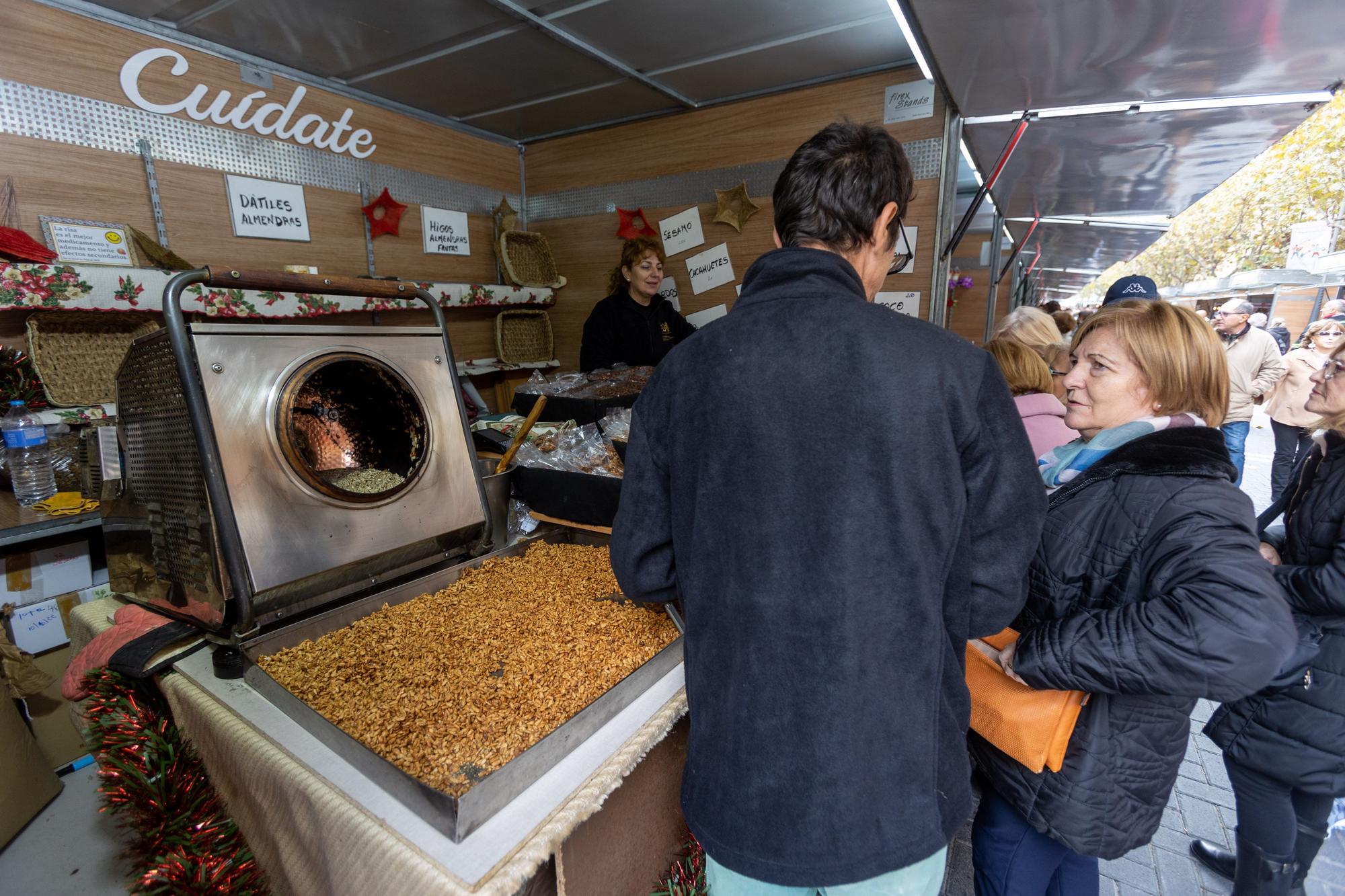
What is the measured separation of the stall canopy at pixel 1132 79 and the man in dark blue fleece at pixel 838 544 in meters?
1.27

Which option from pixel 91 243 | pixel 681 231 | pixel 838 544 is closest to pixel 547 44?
pixel 681 231

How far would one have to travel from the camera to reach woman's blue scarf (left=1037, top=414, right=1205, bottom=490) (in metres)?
1.19

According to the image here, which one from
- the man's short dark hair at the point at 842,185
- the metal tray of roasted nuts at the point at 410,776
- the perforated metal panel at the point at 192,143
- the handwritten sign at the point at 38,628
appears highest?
the perforated metal panel at the point at 192,143

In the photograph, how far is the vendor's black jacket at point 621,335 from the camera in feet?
10.8

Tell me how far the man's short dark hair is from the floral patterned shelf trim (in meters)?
1.12

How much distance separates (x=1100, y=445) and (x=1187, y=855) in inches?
67.9

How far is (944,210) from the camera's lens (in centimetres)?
276

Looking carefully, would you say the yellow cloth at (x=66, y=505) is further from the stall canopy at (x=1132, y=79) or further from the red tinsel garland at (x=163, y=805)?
the stall canopy at (x=1132, y=79)

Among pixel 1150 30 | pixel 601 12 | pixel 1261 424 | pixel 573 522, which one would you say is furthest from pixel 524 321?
pixel 1261 424

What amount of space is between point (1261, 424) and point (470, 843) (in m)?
13.1

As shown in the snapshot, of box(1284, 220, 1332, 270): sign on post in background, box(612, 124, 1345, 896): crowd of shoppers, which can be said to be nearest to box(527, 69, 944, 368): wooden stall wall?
box(612, 124, 1345, 896): crowd of shoppers

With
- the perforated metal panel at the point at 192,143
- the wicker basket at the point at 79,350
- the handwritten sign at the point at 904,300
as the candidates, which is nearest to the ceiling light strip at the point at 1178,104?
the handwritten sign at the point at 904,300

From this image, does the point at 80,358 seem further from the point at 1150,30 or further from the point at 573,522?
the point at 1150,30

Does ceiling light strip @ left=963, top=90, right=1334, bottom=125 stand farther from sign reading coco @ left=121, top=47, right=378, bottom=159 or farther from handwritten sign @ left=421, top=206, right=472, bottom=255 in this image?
sign reading coco @ left=121, top=47, right=378, bottom=159
